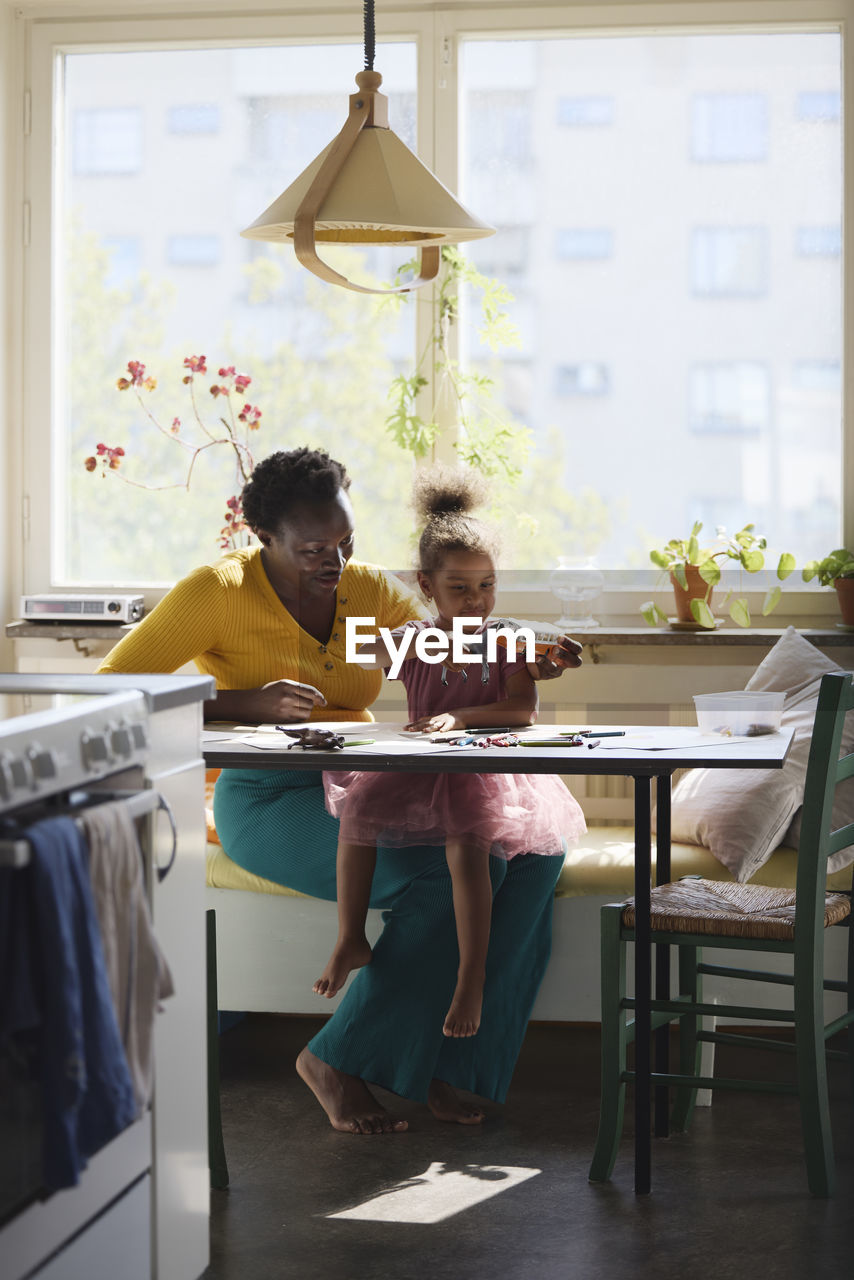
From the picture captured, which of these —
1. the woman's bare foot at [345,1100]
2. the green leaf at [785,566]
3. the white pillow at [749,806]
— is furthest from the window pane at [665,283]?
the woman's bare foot at [345,1100]

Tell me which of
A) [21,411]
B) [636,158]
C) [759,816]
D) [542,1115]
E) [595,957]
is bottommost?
[542,1115]

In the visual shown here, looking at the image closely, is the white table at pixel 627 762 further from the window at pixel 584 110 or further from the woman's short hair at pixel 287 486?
the window at pixel 584 110

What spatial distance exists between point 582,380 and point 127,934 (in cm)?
266

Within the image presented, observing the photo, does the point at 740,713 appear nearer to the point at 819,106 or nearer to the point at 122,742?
the point at 122,742

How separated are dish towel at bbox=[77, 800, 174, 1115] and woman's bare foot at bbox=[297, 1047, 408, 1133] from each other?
1114mm

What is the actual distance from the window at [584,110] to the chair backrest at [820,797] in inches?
83.7

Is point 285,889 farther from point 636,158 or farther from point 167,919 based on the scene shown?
point 636,158

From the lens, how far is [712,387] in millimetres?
3828

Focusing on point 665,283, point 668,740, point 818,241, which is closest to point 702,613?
point 665,283

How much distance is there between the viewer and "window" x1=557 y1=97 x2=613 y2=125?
384cm

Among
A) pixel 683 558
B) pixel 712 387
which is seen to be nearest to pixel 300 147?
pixel 712 387

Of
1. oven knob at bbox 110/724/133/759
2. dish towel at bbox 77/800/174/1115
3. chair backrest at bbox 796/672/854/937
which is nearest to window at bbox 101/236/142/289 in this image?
chair backrest at bbox 796/672/854/937

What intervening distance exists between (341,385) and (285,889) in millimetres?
1580

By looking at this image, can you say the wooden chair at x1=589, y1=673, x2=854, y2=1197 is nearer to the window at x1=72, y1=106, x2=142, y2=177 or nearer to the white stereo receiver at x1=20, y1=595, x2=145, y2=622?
the white stereo receiver at x1=20, y1=595, x2=145, y2=622
